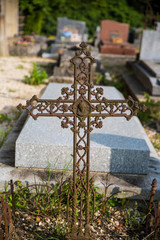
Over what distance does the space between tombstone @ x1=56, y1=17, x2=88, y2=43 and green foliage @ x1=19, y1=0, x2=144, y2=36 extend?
2.14m

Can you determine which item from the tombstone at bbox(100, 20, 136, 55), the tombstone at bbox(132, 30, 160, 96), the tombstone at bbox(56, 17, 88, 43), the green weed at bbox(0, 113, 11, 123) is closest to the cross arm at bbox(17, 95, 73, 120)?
the green weed at bbox(0, 113, 11, 123)

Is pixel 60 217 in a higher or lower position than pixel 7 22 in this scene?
lower

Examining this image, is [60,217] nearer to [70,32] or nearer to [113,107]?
[113,107]

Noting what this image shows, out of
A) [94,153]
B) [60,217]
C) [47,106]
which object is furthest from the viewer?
[94,153]

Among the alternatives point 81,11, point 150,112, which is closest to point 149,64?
point 150,112

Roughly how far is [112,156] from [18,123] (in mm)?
1699

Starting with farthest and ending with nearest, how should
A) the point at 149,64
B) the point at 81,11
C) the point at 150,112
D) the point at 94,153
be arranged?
1. the point at 81,11
2. the point at 149,64
3. the point at 150,112
4. the point at 94,153

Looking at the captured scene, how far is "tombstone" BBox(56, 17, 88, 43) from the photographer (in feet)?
42.2

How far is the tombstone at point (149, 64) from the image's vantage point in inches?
229

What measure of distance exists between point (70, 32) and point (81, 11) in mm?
5441

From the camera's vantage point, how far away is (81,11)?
18188 mm

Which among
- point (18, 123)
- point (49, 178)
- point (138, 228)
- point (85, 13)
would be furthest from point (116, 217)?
point (85, 13)

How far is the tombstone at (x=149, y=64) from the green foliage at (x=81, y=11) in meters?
9.64

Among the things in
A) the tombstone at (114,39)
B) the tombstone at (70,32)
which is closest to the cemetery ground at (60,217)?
the tombstone at (114,39)
